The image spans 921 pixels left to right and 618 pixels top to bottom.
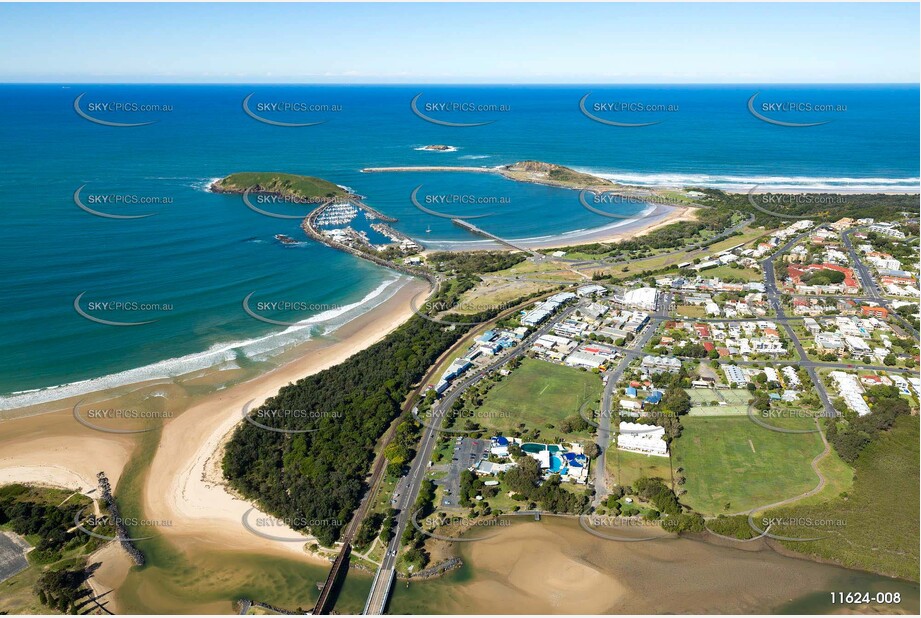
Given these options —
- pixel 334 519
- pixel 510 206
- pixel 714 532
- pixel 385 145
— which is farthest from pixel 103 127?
pixel 714 532

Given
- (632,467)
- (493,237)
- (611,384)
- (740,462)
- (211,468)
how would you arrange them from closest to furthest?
(632,467) < (740,462) < (211,468) < (611,384) < (493,237)

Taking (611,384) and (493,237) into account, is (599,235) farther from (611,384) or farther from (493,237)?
(611,384)

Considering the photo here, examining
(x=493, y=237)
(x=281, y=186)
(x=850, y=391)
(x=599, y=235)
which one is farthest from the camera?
(x=281, y=186)

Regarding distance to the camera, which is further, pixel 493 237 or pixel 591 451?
pixel 493 237

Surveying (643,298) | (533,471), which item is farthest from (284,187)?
(533,471)

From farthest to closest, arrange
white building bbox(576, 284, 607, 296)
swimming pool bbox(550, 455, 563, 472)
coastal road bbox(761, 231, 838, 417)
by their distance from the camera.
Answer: white building bbox(576, 284, 607, 296)
coastal road bbox(761, 231, 838, 417)
swimming pool bbox(550, 455, 563, 472)

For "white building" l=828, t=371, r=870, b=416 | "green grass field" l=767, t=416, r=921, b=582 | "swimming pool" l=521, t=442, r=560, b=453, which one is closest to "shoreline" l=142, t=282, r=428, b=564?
"swimming pool" l=521, t=442, r=560, b=453

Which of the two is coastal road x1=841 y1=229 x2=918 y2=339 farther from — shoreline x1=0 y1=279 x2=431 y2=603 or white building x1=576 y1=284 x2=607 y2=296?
shoreline x1=0 y1=279 x2=431 y2=603

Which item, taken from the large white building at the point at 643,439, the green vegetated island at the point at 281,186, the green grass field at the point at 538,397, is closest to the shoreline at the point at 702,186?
the green vegetated island at the point at 281,186
